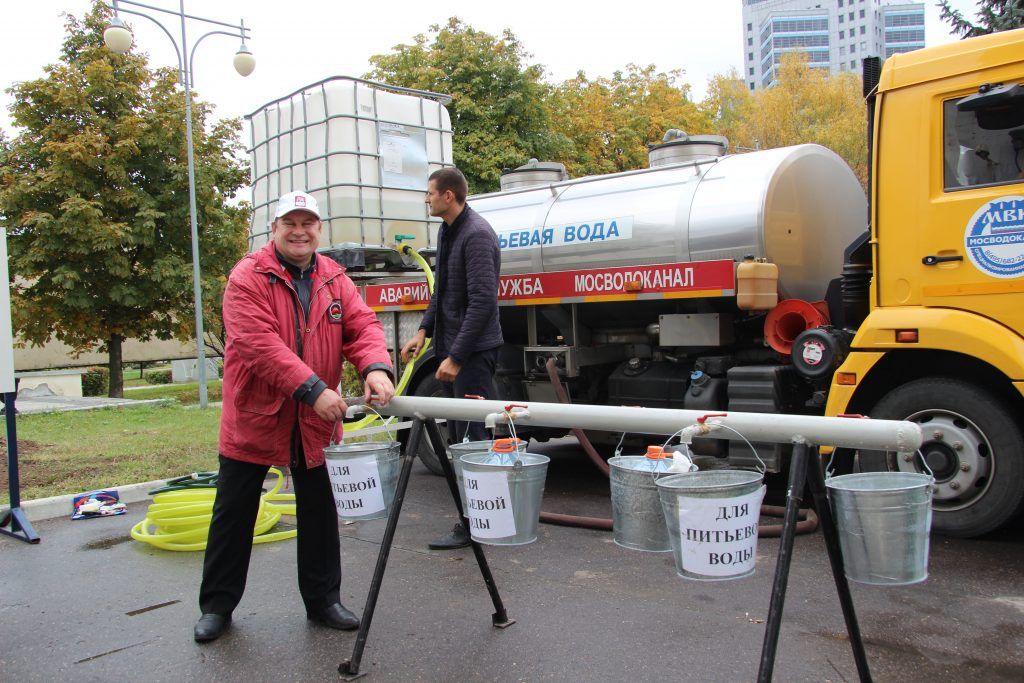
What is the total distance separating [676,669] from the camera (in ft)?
10.7

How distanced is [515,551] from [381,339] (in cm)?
189

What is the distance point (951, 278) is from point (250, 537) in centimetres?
413

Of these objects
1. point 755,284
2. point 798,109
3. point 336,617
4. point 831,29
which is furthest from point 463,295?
A: point 831,29

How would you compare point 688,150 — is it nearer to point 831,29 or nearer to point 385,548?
point 385,548

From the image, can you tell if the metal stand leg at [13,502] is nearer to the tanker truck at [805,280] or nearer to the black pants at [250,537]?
the black pants at [250,537]

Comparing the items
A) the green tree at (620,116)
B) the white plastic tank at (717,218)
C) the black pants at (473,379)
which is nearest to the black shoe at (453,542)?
the black pants at (473,379)

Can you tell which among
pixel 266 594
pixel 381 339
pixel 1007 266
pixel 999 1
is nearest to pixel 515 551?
pixel 266 594

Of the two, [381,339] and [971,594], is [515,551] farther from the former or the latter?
[971,594]

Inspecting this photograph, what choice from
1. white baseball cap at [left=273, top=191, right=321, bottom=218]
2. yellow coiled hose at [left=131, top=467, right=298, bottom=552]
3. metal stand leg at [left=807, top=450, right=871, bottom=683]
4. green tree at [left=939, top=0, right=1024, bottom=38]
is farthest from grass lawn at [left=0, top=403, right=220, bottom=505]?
green tree at [left=939, top=0, right=1024, bottom=38]

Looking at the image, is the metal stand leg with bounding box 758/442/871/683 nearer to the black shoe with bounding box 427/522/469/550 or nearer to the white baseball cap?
the white baseball cap

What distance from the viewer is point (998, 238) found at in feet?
15.2

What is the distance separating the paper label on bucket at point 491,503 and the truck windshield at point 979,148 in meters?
3.58

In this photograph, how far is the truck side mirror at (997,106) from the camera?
4.47m

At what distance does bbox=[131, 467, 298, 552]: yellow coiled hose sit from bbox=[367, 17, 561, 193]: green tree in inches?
575
